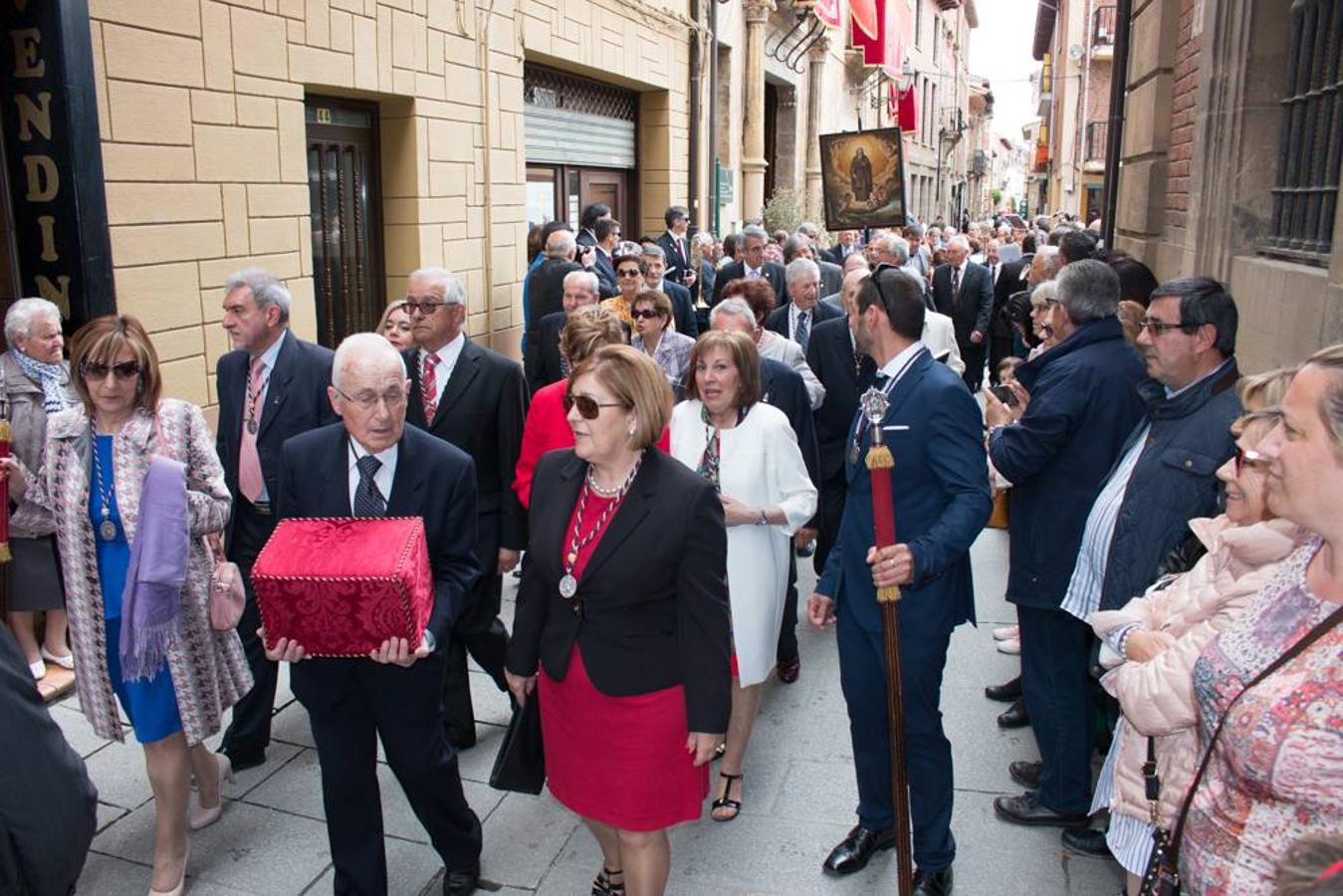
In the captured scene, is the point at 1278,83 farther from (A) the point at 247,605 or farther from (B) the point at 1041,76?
(B) the point at 1041,76

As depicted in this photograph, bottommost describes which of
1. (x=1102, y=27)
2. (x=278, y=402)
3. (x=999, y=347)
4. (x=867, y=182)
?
(x=999, y=347)

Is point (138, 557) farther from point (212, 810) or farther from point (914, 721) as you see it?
point (914, 721)

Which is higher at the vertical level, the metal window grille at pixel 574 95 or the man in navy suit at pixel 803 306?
the metal window grille at pixel 574 95

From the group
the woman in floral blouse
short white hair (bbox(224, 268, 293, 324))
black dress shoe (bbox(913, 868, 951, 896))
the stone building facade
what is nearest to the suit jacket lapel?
short white hair (bbox(224, 268, 293, 324))

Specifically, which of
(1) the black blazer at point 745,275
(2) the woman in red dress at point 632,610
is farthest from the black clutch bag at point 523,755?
(1) the black blazer at point 745,275

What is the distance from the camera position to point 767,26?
62.7ft

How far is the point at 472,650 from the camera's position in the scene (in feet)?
15.7

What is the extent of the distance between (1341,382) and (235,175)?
20.3 ft

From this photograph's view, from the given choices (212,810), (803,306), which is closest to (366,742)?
(212,810)

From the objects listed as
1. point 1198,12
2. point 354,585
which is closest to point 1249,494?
point 354,585

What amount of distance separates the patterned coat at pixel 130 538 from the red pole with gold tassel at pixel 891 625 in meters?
2.25

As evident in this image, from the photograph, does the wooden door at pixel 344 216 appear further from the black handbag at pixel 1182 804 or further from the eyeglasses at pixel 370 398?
the black handbag at pixel 1182 804

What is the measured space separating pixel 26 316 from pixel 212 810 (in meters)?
2.44

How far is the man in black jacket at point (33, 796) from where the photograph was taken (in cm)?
190
